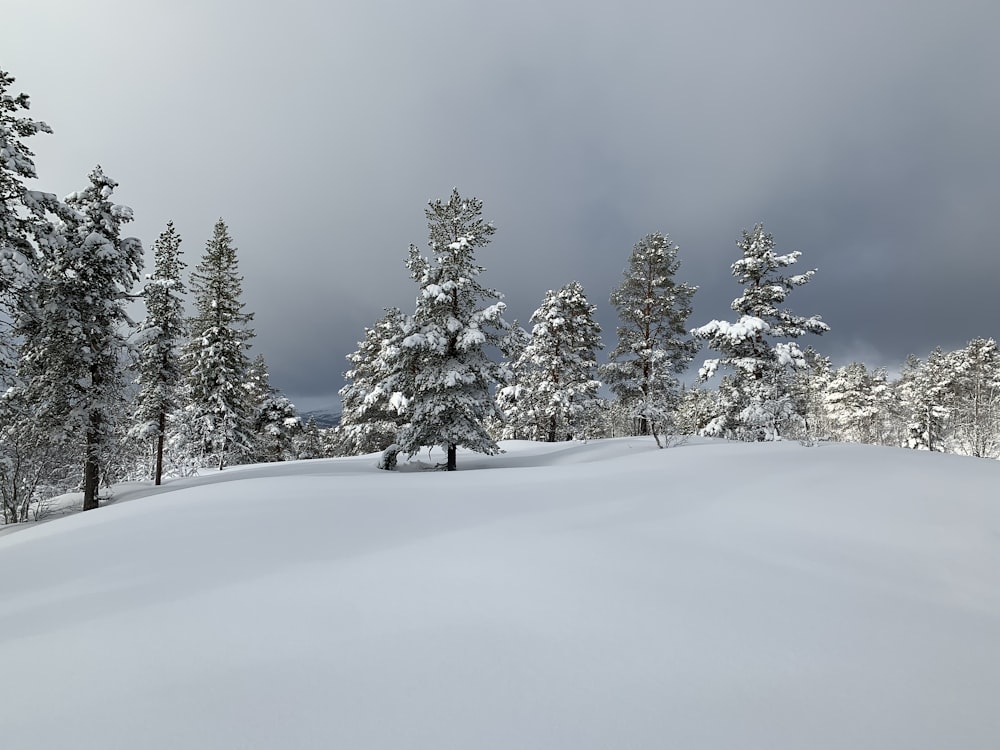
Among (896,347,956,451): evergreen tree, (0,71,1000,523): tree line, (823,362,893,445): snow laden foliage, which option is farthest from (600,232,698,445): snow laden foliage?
(823,362,893,445): snow laden foliage

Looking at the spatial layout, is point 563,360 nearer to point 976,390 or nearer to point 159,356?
point 159,356

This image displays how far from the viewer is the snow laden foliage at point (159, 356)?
1944cm

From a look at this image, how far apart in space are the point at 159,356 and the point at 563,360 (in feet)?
68.0

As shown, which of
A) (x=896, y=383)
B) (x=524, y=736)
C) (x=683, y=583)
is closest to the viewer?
(x=524, y=736)

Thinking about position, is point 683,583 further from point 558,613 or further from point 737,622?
point 558,613

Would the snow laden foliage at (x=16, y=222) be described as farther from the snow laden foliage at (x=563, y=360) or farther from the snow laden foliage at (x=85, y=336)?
the snow laden foliage at (x=563, y=360)

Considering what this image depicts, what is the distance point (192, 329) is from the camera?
2469 cm

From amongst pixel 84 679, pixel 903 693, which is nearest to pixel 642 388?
pixel 903 693

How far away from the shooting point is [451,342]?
52.9 ft

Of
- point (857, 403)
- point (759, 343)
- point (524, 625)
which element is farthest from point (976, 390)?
point (524, 625)

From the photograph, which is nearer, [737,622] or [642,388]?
[737,622]

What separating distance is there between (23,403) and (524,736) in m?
20.5

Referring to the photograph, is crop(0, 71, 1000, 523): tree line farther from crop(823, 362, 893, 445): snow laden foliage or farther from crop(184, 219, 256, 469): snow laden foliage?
crop(823, 362, 893, 445): snow laden foliage

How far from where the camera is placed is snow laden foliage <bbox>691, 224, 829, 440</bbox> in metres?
18.4
